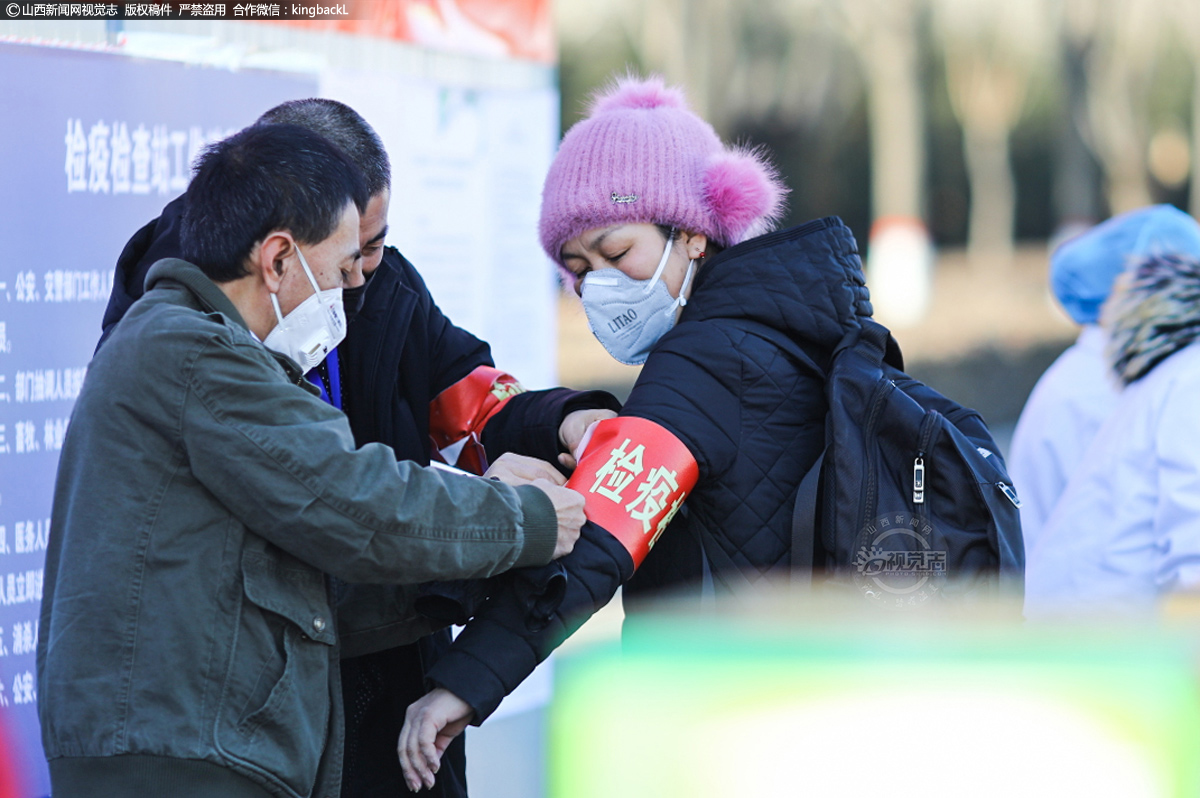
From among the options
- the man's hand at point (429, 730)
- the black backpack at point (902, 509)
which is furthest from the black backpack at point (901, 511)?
the man's hand at point (429, 730)

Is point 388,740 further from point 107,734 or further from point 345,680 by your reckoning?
point 107,734

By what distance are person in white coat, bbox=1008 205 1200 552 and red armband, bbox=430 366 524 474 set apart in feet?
6.89

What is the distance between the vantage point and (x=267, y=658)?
1837 mm

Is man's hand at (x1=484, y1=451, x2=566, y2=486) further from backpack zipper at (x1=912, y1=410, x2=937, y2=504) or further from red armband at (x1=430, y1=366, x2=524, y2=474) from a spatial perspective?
backpack zipper at (x1=912, y1=410, x2=937, y2=504)

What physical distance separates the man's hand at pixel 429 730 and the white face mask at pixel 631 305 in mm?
762

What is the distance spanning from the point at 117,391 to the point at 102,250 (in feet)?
3.73

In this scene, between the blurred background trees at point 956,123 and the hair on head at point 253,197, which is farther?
the blurred background trees at point 956,123

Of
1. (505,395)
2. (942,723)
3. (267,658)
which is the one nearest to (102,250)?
(505,395)

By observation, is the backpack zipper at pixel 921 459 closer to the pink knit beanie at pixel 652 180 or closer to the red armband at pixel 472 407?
the pink knit beanie at pixel 652 180

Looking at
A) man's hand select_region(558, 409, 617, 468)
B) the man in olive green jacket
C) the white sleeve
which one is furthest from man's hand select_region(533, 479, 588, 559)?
the white sleeve

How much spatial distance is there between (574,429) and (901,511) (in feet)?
2.27

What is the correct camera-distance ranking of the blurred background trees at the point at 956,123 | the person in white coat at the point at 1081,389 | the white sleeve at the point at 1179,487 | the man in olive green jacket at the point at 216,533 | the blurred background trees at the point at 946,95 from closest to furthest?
the man in olive green jacket at the point at 216,533, the white sleeve at the point at 1179,487, the person in white coat at the point at 1081,389, the blurred background trees at the point at 946,95, the blurred background trees at the point at 956,123

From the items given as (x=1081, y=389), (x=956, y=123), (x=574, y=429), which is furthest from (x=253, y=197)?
(x=956, y=123)

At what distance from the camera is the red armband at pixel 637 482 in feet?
6.86
